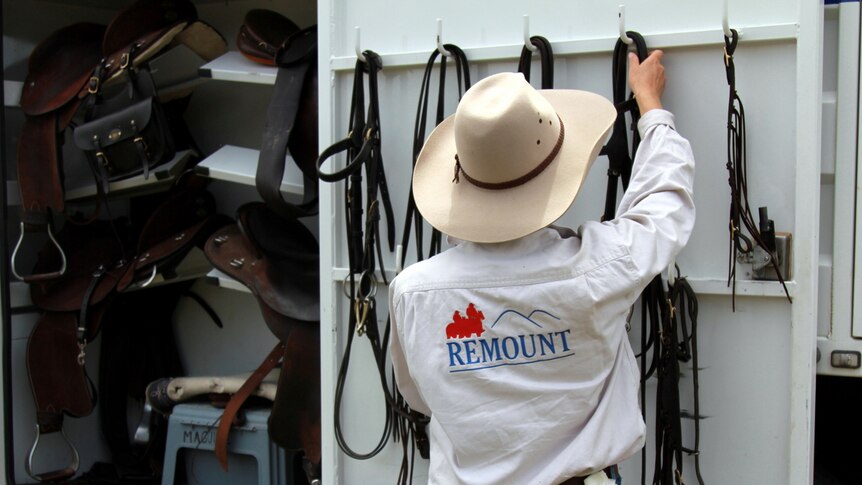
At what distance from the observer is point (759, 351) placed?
188 centimetres

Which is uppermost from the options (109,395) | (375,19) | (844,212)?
(375,19)

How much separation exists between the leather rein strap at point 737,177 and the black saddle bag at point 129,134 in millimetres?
1954

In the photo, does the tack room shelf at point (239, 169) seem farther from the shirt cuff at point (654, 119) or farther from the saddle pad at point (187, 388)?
the shirt cuff at point (654, 119)

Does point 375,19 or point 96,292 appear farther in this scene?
point 96,292

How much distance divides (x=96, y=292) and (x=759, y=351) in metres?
2.32

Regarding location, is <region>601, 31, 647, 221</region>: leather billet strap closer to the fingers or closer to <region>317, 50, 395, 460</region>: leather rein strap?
the fingers

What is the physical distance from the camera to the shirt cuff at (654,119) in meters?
1.81

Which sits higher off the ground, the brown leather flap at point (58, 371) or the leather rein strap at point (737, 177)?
the leather rein strap at point (737, 177)

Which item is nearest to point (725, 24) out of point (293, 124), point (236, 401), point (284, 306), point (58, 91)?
point (293, 124)

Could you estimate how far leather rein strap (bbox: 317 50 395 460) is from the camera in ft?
7.36

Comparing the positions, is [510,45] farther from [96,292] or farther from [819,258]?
[96,292]

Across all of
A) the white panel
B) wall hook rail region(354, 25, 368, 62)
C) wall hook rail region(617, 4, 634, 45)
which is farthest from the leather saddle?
wall hook rail region(617, 4, 634, 45)

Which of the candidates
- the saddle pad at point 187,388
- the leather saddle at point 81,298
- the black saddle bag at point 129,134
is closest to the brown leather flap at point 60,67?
the black saddle bag at point 129,134

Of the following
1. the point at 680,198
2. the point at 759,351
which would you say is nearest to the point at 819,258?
the point at 759,351
